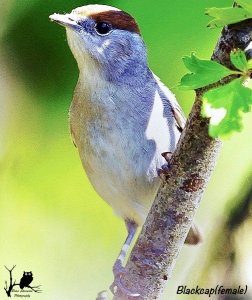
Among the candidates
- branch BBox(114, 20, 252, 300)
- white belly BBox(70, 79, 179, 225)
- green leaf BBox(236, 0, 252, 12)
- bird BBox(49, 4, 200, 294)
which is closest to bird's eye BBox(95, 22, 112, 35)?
bird BBox(49, 4, 200, 294)

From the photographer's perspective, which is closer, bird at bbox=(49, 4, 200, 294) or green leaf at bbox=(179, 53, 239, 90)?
green leaf at bbox=(179, 53, 239, 90)

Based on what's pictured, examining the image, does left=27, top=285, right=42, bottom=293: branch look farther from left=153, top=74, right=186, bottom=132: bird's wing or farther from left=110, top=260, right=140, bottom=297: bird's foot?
left=153, top=74, right=186, bottom=132: bird's wing

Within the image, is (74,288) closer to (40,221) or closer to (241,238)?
(40,221)

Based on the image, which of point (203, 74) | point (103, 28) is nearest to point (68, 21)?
point (103, 28)

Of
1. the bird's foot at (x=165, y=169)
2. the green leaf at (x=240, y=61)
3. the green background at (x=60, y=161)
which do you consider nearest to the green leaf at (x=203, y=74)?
the green leaf at (x=240, y=61)

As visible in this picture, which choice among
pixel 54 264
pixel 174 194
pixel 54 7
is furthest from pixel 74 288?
pixel 54 7

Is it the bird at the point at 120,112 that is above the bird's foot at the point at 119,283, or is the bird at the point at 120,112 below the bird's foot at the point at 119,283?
above

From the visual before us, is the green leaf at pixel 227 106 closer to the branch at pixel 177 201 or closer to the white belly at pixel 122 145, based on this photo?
the branch at pixel 177 201
